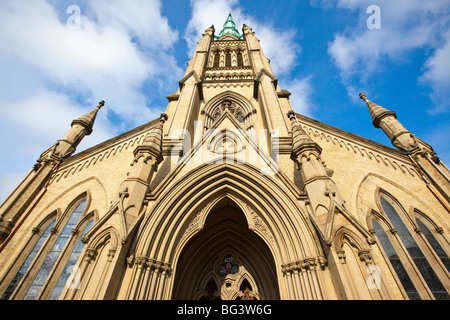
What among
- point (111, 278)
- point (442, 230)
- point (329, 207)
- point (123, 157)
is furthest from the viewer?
point (123, 157)

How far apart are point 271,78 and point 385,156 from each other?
7399mm

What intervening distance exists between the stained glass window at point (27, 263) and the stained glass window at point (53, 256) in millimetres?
566

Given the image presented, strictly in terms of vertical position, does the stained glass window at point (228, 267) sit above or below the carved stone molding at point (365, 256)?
above

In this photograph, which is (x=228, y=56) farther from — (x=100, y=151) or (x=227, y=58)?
(x=100, y=151)

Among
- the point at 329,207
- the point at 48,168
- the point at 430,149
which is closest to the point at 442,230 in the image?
the point at 430,149

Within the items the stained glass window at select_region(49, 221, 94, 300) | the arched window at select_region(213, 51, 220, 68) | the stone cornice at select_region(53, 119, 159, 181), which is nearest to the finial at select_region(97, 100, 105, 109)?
the stone cornice at select_region(53, 119, 159, 181)

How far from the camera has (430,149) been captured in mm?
10875

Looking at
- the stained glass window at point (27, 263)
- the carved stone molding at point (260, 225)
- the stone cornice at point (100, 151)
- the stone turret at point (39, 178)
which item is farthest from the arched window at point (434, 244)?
the stone turret at point (39, 178)

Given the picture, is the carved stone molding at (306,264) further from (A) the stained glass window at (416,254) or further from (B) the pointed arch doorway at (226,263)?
(A) the stained glass window at (416,254)

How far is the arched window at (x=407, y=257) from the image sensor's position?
6.64 metres

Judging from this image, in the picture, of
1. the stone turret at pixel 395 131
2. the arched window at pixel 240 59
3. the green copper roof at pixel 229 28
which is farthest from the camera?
the green copper roof at pixel 229 28

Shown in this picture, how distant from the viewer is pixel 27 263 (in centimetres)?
776

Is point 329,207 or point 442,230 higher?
point 442,230
